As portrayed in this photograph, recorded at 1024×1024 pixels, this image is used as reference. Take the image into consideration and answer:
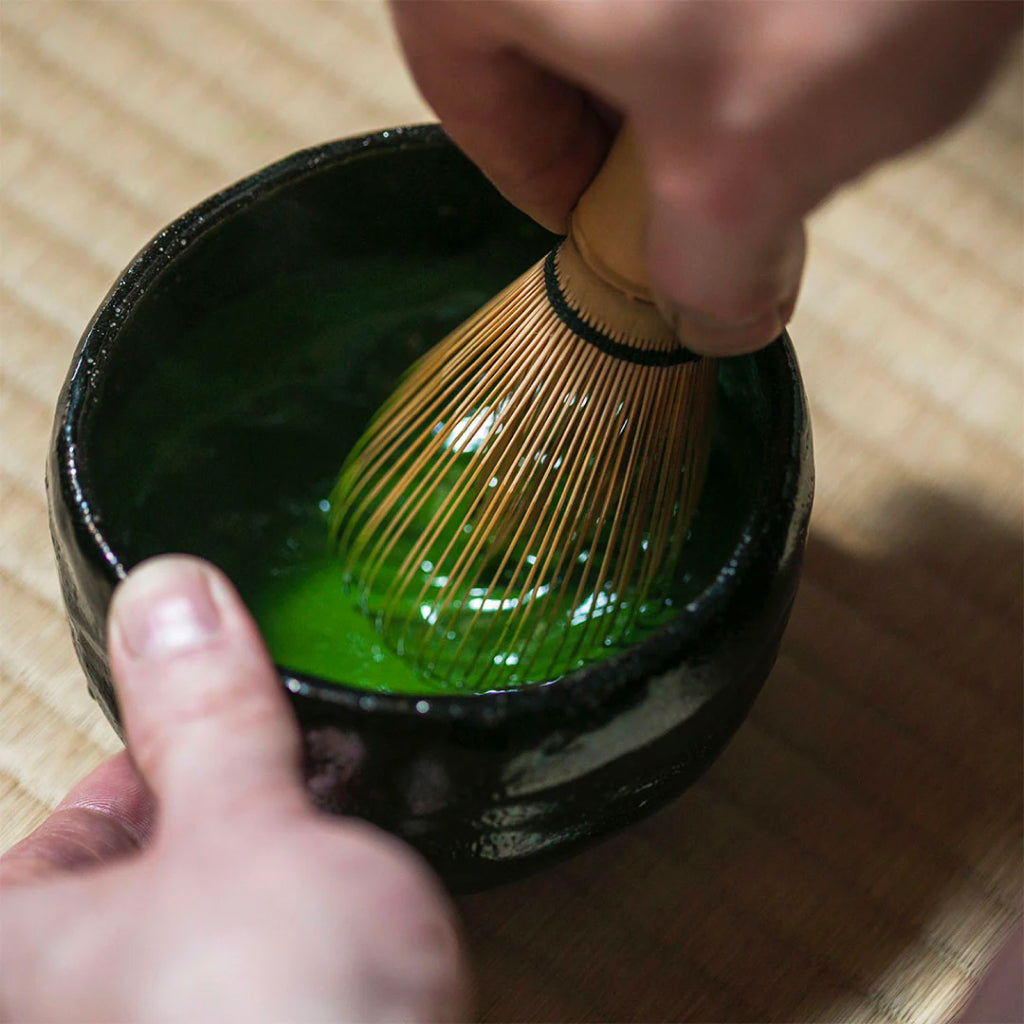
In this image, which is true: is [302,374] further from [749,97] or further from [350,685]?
[749,97]

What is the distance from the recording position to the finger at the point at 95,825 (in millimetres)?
465

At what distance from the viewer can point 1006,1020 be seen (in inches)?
16.3

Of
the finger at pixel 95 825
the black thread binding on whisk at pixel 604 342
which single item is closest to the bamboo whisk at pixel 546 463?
the black thread binding on whisk at pixel 604 342

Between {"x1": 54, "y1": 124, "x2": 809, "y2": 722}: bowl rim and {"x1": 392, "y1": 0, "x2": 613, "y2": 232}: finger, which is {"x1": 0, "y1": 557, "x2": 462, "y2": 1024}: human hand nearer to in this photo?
{"x1": 54, "y1": 124, "x2": 809, "y2": 722}: bowl rim

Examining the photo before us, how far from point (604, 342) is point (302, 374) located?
18 cm

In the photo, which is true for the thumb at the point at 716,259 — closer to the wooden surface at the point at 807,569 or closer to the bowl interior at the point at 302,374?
the bowl interior at the point at 302,374

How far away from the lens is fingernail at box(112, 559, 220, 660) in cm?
35

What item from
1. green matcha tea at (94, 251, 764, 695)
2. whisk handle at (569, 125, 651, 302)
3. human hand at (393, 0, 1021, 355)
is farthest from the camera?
green matcha tea at (94, 251, 764, 695)

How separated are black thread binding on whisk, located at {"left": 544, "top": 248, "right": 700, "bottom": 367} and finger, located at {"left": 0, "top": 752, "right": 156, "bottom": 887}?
0.21 meters

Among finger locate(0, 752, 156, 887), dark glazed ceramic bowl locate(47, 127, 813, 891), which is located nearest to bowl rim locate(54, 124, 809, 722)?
dark glazed ceramic bowl locate(47, 127, 813, 891)

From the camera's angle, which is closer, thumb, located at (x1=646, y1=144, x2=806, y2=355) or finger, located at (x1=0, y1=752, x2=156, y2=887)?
thumb, located at (x1=646, y1=144, x2=806, y2=355)

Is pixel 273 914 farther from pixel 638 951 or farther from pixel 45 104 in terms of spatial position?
pixel 45 104

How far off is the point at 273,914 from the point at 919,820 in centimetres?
34

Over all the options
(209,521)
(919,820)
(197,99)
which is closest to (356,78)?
(197,99)
